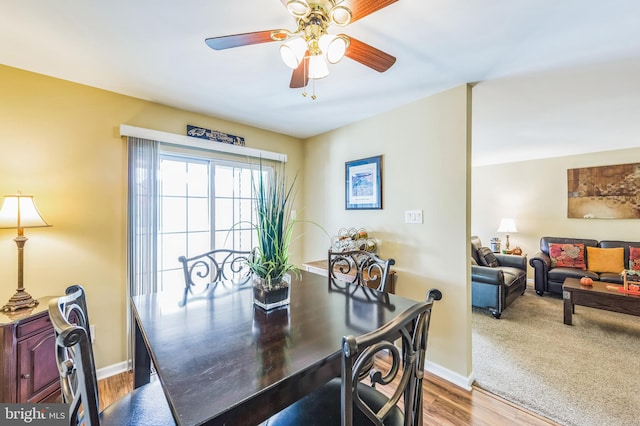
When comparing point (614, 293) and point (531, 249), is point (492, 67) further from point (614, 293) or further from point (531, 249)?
point (531, 249)

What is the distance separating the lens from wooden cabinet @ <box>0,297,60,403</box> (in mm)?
1505

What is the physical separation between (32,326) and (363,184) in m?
2.78

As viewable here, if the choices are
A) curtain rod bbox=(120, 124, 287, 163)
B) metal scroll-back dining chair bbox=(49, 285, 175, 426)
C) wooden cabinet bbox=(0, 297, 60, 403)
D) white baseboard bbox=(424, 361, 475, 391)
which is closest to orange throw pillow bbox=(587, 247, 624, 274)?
white baseboard bbox=(424, 361, 475, 391)

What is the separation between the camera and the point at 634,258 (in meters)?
3.67

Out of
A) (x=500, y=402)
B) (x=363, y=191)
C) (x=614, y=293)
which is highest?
(x=363, y=191)

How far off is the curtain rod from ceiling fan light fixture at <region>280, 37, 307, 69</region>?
89 cm

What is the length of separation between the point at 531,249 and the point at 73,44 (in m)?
6.60

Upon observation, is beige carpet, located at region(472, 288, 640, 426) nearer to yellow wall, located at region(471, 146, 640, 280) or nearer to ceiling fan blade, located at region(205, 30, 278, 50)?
yellow wall, located at region(471, 146, 640, 280)

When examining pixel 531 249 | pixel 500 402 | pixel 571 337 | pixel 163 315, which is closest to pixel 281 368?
pixel 163 315

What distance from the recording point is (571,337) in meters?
2.73

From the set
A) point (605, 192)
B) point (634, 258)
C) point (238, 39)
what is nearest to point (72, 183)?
point (238, 39)

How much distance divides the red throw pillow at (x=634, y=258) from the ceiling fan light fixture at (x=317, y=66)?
5.19 metres

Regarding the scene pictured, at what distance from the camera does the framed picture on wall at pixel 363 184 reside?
266cm

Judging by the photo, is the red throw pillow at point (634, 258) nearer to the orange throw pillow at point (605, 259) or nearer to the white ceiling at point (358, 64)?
the orange throw pillow at point (605, 259)
